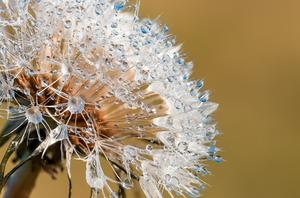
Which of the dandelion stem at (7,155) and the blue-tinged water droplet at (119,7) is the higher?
the blue-tinged water droplet at (119,7)

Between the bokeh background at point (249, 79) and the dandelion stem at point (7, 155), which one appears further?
the bokeh background at point (249, 79)

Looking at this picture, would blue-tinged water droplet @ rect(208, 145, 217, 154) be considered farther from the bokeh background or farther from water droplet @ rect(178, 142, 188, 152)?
the bokeh background

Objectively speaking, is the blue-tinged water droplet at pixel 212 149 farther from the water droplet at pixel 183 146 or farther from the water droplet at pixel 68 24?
the water droplet at pixel 68 24

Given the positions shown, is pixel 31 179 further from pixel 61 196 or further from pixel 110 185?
pixel 61 196

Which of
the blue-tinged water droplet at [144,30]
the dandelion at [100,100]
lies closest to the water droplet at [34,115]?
the dandelion at [100,100]

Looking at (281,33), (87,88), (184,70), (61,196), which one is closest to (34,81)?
(87,88)

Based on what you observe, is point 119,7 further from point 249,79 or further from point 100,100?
point 249,79
